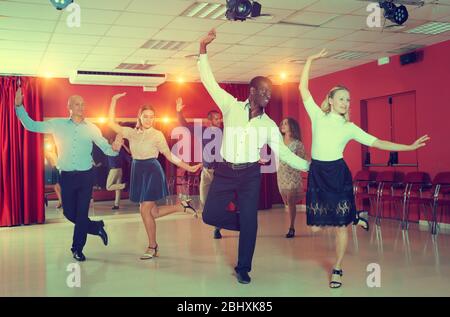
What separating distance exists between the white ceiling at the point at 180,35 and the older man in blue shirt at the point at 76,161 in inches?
50.4

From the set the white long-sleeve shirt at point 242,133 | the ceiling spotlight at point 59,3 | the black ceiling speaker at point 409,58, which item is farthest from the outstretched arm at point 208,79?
the black ceiling speaker at point 409,58

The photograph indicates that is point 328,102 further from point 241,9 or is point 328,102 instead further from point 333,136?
point 241,9

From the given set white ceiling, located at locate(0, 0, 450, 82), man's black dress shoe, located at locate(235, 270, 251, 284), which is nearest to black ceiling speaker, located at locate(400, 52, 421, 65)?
white ceiling, located at locate(0, 0, 450, 82)

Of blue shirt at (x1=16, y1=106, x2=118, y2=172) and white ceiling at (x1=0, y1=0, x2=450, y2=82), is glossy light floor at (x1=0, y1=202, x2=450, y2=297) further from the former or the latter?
white ceiling at (x1=0, y1=0, x2=450, y2=82)

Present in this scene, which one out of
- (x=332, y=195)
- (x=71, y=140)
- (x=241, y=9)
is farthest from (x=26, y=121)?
(x=332, y=195)

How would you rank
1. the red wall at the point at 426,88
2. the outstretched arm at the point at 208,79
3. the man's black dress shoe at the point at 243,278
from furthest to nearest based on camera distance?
the red wall at the point at 426,88 → the man's black dress shoe at the point at 243,278 → the outstretched arm at the point at 208,79

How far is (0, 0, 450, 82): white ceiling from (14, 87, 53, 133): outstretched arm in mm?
1157

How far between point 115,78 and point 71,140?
4309 mm

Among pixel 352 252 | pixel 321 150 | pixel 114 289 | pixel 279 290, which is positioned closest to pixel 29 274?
pixel 114 289

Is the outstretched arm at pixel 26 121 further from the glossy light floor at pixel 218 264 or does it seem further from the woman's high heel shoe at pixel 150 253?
the woman's high heel shoe at pixel 150 253

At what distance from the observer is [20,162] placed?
8.83 m

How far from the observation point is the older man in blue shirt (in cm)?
502

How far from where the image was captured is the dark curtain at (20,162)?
28.4ft
